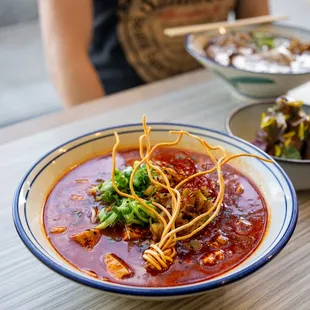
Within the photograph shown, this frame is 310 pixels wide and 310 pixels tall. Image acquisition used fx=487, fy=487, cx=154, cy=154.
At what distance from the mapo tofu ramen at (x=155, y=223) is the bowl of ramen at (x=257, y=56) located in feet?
1.63

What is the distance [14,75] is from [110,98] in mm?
1833

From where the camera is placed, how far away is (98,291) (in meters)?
0.71

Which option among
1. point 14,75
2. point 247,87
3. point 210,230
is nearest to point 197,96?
point 247,87

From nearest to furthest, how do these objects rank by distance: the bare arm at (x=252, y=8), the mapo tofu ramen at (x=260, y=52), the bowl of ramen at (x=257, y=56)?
the bowl of ramen at (x=257, y=56)
the mapo tofu ramen at (x=260, y=52)
the bare arm at (x=252, y=8)

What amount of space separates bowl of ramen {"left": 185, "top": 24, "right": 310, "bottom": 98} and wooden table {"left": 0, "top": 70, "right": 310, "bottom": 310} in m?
0.11

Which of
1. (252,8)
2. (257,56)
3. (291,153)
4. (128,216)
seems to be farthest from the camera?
(252,8)

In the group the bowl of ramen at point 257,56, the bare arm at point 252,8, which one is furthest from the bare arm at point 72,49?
the bare arm at point 252,8

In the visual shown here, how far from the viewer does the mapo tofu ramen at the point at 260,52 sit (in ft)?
4.87

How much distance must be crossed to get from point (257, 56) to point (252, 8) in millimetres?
636

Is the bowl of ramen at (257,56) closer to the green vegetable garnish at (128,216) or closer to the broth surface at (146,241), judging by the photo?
the broth surface at (146,241)

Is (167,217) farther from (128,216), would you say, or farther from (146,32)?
(146,32)

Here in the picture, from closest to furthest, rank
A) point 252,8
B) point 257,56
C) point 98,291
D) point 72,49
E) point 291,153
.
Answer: point 98,291
point 291,153
point 257,56
point 72,49
point 252,8

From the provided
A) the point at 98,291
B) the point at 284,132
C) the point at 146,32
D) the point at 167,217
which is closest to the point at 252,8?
the point at 146,32

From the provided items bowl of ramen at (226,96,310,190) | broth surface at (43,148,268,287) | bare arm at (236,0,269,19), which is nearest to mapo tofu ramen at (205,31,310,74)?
bowl of ramen at (226,96,310,190)
